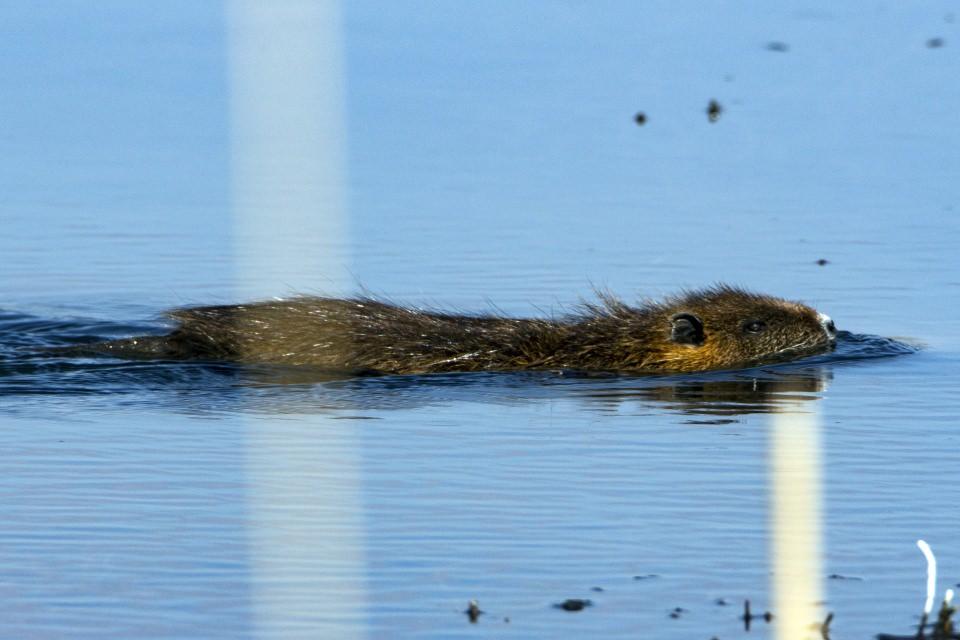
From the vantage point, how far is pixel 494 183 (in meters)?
15.2

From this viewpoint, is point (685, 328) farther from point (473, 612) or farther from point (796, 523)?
point (473, 612)

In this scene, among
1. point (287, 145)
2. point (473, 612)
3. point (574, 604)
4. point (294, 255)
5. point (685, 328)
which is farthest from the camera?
point (287, 145)

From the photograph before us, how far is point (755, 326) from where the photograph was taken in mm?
11555

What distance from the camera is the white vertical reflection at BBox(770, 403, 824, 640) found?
6719 mm

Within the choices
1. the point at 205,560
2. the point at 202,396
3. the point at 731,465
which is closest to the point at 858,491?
the point at 731,465

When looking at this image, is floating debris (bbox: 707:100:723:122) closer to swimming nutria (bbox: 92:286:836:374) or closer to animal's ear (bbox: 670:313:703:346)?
swimming nutria (bbox: 92:286:836:374)

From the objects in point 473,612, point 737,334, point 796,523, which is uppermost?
point 737,334

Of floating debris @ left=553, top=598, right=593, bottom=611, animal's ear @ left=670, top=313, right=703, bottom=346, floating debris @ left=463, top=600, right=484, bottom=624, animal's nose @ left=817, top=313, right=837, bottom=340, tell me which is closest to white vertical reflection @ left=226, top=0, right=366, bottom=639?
floating debris @ left=463, top=600, right=484, bottom=624

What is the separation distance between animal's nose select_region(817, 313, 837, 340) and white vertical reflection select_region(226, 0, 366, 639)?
9.18ft

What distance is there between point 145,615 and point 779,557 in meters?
2.10

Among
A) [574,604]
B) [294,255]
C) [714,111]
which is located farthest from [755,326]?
[714,111]

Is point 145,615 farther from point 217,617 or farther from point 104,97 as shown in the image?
point 104,97

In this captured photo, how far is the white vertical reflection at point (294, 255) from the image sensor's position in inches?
274

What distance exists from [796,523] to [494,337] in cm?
363
